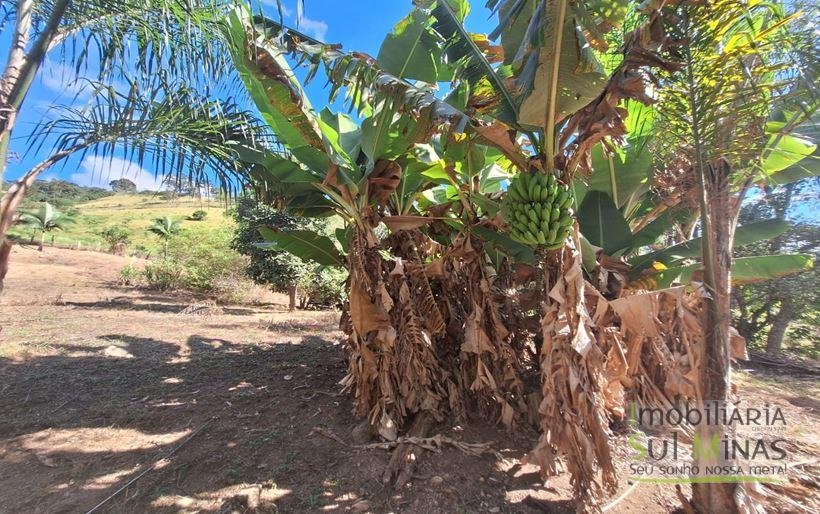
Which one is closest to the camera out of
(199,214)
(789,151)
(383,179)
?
(789,151)

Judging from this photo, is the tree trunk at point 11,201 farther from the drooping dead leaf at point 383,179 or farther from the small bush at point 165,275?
the small bush at point 165,275

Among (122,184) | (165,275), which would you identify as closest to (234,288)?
(165,275)

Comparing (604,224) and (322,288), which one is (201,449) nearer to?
(604,224)

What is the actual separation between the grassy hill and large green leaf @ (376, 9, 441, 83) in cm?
1674

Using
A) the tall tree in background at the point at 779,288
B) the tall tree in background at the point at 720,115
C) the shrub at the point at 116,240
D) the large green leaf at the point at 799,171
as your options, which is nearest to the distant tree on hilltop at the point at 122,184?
the tall tree in background at the point at 720,115

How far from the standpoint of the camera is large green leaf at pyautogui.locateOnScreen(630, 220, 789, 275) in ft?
12.5

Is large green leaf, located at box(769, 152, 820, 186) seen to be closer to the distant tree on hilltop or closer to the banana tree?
the banana tree

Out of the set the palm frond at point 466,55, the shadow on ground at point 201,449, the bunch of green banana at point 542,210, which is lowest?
the shadow on ground at point 201,449

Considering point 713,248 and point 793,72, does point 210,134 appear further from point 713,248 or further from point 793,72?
point 793,72

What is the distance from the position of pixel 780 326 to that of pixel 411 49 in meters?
9.54

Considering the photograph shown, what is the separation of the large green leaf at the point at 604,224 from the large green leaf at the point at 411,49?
7.10 ft

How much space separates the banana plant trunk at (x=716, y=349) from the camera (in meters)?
2.16

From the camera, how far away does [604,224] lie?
3.83m

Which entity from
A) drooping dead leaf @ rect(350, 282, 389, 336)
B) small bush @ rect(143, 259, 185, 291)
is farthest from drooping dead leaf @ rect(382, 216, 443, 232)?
small bush @ rect(143, 259, 185, 291)
